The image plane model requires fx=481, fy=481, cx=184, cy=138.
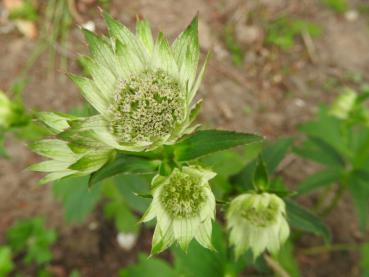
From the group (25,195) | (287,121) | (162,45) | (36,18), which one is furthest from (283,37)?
(162,45)

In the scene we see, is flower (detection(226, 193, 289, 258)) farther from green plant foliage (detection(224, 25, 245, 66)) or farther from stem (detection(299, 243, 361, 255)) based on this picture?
green plant foliage (detection(224, 25, 245, 66))

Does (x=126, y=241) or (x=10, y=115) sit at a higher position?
(x=10, y=115)

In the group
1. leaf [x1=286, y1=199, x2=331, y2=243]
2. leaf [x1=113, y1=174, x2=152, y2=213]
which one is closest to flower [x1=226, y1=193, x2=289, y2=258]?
leaf [x1=286, y1=199, x2=331, y2=243]

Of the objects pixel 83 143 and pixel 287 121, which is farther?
pixel 287 121

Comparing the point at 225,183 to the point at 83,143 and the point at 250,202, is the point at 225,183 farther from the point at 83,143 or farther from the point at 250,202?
the point at 83,143

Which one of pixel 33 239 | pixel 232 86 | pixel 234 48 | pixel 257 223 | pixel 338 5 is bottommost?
pixel 33 239

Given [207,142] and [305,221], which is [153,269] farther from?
[207,142]

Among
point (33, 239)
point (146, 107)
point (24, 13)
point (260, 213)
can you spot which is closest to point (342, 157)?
point (260, 213)
